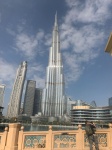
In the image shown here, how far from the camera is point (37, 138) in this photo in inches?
467

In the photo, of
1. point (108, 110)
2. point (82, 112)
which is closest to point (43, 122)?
point (82, 112)

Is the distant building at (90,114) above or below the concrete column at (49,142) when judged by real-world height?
above

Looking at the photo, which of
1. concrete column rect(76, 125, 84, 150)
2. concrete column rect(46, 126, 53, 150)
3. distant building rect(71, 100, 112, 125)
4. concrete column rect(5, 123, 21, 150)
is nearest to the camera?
concrete column rect(5, 123, 21, 150)

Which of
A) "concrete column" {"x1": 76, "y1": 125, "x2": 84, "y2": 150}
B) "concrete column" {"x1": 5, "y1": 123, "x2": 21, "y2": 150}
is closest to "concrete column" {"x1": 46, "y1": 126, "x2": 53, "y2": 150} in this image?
"concrete column" {"x1": 76, "y1": 125, "x2": 84, "y2": 150}

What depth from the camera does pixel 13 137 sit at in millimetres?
11625

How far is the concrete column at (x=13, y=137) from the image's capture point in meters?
11.5

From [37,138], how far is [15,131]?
160 centimetres

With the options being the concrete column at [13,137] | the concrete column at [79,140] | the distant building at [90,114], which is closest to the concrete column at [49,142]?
the concrete column at [79,140]

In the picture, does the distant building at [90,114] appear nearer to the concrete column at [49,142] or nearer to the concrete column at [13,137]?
the concrete column at [49,142]

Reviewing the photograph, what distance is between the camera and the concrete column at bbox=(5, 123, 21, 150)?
1151 centimetres

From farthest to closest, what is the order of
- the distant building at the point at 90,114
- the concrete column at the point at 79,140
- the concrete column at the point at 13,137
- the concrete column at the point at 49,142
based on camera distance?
the distant building at the point at 90,114 → the concrete column at the point at 79,140 → the concrete column at the point at 49,142 → the concrete column at the point at 13,137

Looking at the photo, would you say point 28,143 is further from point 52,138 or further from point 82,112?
point 82,112

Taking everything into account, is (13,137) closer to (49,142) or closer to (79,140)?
(49,142)

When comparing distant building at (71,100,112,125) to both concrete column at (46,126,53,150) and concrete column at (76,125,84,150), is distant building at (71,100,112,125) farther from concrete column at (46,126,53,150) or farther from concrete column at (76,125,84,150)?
concrete column at (46,126,53,150)
